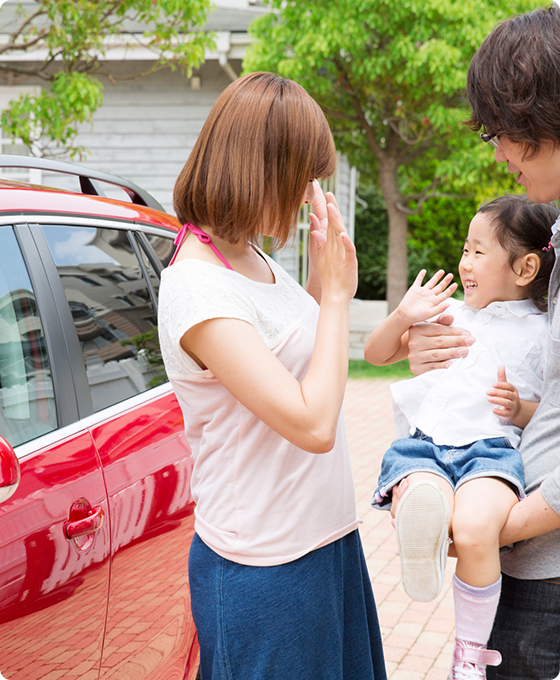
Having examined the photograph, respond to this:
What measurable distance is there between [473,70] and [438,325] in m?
0.72

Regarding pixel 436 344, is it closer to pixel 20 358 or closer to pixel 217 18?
pixel 20 358

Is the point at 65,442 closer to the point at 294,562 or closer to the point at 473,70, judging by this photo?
the point at 294,562

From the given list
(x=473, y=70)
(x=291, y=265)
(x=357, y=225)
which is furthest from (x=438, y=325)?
(x=357, y=225)

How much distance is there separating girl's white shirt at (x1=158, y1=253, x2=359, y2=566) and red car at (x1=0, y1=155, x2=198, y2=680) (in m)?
0.36

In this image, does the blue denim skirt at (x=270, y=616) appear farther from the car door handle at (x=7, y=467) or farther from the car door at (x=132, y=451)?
the car door handle at (x=7, y=467)

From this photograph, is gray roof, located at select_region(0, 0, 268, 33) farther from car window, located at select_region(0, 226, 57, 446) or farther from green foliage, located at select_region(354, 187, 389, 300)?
car window, located at select_region(0, 226, 57, 446)

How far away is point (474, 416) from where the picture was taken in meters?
1.85

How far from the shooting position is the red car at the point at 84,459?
5.07 feet

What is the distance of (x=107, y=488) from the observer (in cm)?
178

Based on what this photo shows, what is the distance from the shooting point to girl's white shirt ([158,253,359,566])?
1450mm

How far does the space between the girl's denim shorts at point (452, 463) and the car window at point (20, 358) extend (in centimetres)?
85

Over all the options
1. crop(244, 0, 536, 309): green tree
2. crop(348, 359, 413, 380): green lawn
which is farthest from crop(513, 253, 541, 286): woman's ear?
crop(348, 359, 413, 380): green lawn

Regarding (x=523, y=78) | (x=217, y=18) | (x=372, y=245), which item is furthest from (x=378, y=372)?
(x=523, y=78)

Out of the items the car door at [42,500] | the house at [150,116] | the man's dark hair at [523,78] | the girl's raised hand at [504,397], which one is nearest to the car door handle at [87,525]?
the car door at [42,500]
